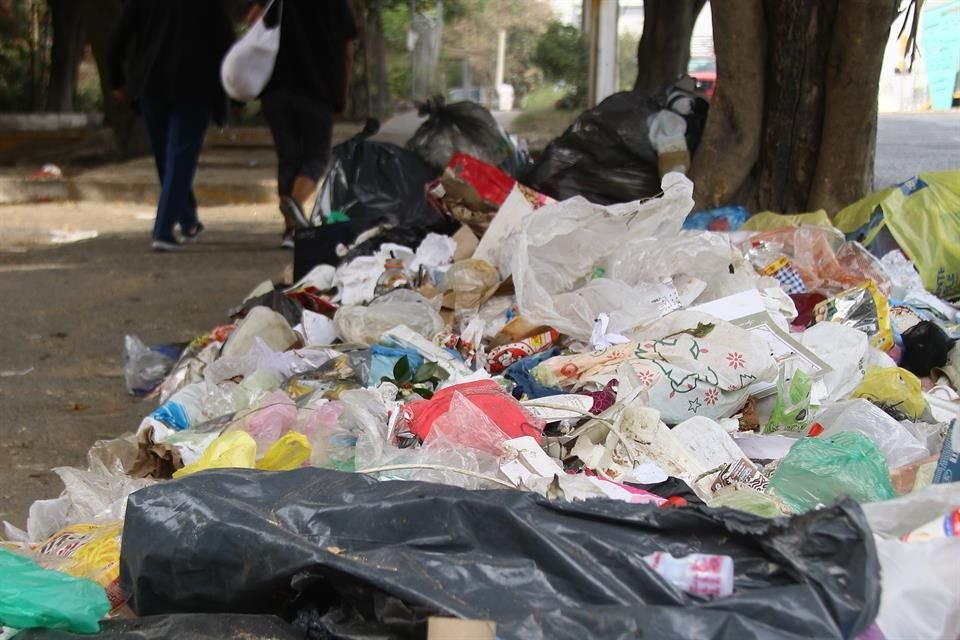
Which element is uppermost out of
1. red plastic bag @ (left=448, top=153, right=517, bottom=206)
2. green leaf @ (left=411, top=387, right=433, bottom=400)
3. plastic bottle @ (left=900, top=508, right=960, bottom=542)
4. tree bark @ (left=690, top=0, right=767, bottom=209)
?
tree bark @ (left=690, top=0, right=767, bottom=209)

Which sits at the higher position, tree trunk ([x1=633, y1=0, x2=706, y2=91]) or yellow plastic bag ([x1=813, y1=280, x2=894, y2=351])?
tree trunk ([x1=633, y1=0, x2=706, y2=91])

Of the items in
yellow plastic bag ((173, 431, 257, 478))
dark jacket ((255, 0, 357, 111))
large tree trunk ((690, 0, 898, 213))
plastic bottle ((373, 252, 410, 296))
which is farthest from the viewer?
dark jacket ((255, 0, 357, 111))

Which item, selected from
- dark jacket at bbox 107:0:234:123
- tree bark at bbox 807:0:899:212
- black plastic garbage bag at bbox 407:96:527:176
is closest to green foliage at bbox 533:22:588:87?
dark jacket at bbox 107:0:234:123

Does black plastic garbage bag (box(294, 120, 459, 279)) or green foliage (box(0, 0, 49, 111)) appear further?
green foliage (box(0, 0, 49, 111))

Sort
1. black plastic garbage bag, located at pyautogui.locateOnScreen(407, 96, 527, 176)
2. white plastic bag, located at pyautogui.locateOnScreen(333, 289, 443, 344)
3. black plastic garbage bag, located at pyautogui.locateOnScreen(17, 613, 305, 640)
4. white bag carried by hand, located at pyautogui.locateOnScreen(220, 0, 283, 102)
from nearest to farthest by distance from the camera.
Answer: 1. black plastic garbage bag, located at pyautogui.locateOnScreen(17, 613, 305, 640)
2. white plastic bag, located at pyautogui.locateOnScreen(333, 289, 443, 344)
3. black plastic garbage bag, located at pyautogui.locateOnScreen(407, 96, 527, 176)
4. white bag carried by hand, located at pyautogui.locateOnScreen(220, 0, 283, 102)

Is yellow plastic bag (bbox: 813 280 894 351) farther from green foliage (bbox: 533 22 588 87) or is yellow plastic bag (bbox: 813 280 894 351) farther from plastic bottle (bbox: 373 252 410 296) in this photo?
green foliage (bbox: 533 22 588 87)

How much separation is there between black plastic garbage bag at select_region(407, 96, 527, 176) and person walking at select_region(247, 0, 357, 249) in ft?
2.90

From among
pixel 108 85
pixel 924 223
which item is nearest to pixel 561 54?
pixel 108 85

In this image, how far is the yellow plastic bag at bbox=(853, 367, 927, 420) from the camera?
110 inches

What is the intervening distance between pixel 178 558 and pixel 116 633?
0.52 feet

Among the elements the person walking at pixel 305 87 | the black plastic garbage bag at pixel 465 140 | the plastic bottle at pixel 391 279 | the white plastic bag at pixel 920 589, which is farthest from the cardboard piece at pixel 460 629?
the person walking at pixel 305 87

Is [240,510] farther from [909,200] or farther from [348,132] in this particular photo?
[348,132]

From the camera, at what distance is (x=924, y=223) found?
394 cm

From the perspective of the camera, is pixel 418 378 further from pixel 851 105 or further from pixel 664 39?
pixel 664 39
